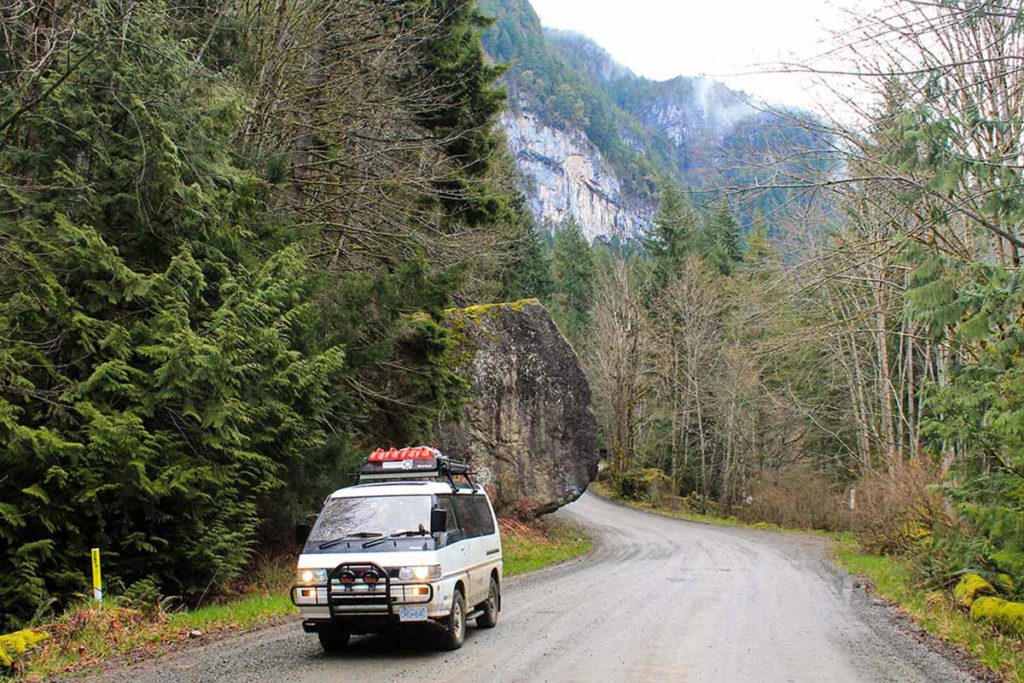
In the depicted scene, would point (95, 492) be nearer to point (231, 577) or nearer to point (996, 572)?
point (231, 577)

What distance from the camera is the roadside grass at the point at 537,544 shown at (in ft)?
71.7

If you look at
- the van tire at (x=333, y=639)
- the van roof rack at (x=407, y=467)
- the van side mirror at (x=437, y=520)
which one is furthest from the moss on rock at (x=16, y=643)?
the van side mirror at (x=437, y=520)

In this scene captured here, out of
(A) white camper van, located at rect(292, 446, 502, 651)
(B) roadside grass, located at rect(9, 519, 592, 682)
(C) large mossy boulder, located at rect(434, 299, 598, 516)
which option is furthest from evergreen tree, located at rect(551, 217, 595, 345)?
(A) white camper van, located at rect(292, 446, 502, 651)

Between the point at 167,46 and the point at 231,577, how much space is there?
7.91 metres

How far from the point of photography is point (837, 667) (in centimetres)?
897

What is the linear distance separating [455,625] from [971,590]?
8.12 meters

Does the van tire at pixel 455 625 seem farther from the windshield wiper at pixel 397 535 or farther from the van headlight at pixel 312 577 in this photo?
the van headlight at pixel 312 577

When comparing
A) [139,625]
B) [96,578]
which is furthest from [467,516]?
[96,578]

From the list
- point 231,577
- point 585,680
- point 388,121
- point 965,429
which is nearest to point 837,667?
point 585,680

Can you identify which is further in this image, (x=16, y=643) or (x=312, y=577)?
(x=312, y=577)

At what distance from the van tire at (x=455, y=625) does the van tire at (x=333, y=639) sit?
1.14m

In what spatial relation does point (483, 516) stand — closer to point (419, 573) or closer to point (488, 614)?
point (488, 614)

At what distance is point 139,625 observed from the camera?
34.0ft

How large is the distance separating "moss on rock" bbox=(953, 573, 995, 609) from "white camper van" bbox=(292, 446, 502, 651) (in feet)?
23.2
